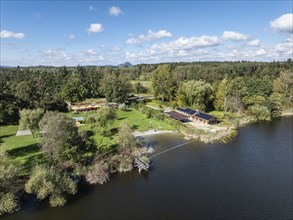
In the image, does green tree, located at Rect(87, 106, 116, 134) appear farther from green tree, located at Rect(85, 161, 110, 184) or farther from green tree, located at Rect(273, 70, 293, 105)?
green tree, located at Rect(273, 70, 293, 105)

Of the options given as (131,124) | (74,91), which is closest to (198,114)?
(131,124)

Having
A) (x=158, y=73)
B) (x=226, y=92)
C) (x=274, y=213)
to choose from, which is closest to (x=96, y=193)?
(x=274, y=213)

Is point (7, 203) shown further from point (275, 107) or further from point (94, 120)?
point (275, 107)

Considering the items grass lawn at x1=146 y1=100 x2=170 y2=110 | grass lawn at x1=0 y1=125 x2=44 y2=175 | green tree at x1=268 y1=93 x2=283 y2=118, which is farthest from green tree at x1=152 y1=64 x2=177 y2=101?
grass lawn at x1=0 y1=125 x2=44 y2=175

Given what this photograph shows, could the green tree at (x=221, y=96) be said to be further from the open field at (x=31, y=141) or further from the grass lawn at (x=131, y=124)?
the open field at (x=31, y=141)

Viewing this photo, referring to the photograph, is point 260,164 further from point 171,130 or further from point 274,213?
point 171,130

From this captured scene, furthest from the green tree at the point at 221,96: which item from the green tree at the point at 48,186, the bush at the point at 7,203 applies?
the bush at the point at 7,203
